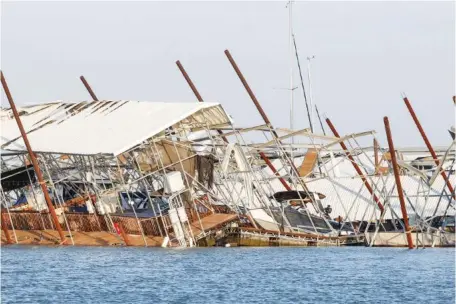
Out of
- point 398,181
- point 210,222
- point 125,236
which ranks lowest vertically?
point 398,181

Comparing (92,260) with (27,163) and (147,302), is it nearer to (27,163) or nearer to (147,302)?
(147,302)

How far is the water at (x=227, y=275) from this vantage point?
5031 centimetres

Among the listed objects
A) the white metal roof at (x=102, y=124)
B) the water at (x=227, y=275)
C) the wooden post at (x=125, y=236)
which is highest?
the white metal roof at (x=102, y=124)

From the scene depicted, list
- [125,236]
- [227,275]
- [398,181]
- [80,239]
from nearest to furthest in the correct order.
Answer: [227,275] < [398,181] < [125,236] < [80,239]

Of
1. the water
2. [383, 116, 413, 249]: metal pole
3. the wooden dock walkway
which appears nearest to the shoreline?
the wooden dock walkway

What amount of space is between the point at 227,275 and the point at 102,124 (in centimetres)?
1972

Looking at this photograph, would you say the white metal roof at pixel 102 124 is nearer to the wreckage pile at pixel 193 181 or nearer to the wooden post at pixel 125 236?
the wreckage pile at pixel 193 181

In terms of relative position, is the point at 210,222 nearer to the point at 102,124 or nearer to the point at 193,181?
the point at 193,181

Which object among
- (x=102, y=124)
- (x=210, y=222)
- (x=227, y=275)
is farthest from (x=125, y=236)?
(x=227, y=275)

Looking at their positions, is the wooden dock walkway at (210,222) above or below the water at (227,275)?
above

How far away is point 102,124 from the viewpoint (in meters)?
73.2

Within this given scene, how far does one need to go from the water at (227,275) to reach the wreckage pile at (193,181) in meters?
2.88

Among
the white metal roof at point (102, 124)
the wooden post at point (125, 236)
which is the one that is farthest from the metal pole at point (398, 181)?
the wooden post at point (125, 236)

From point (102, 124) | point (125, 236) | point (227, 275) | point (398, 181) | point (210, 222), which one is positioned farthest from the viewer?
point (102, 124)
